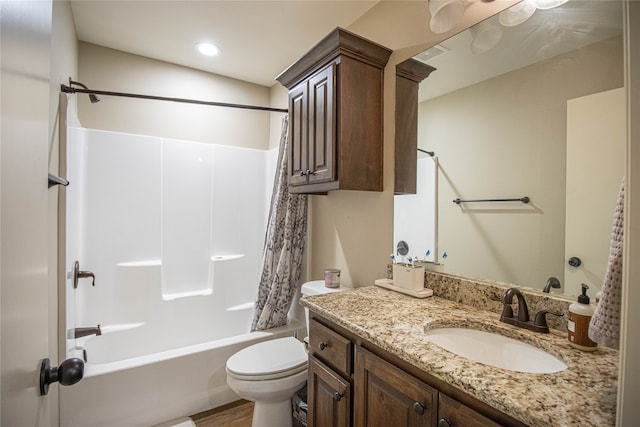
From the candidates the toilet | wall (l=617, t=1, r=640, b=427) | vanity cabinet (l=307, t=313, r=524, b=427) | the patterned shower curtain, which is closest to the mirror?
wall (l=617, t=1, r=640, b=427)

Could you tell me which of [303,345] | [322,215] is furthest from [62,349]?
[322,215]

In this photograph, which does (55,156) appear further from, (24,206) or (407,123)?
(407,123)

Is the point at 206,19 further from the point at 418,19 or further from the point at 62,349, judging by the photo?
the point at 62,349

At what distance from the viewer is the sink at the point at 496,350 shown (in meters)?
0.89

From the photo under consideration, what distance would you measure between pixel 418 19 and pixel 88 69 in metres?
2.40

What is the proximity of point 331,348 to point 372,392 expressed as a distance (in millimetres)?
235

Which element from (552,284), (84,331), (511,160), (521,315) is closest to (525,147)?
(511,160)

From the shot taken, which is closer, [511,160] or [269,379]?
[511,160]

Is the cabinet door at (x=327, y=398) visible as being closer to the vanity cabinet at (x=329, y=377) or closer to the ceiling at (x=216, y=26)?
the vanity cabinet at (x=329, y=377)

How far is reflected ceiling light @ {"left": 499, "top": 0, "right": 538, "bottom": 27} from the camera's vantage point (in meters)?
1.11

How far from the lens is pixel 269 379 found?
5.18 feet

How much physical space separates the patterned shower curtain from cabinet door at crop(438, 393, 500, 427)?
5.23 ft

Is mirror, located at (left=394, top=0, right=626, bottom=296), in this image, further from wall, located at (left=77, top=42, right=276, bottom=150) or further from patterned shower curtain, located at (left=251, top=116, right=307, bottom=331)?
wall, located at (left=77, top=42, right=276, bottom=150)

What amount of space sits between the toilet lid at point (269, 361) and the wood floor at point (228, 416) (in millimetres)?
512
